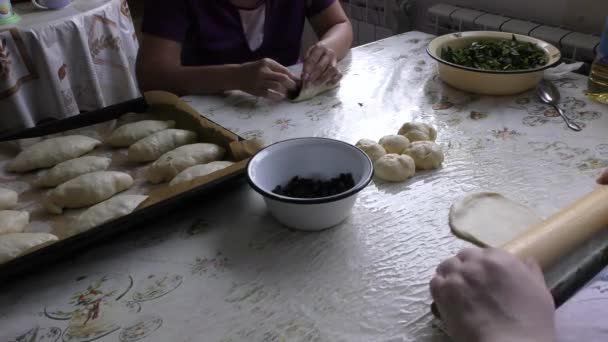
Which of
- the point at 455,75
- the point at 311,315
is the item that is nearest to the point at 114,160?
the point at 311,315

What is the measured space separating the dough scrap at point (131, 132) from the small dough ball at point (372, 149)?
1.61 ft

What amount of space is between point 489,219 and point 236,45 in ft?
3.47

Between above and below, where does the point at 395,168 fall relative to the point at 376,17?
above

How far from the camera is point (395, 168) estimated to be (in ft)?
2.83

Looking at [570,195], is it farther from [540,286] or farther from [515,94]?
[515,94]

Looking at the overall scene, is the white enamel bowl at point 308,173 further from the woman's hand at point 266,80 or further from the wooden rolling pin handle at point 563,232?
the woman's hand at point 266,80

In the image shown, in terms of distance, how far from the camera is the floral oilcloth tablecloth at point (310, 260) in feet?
2.00

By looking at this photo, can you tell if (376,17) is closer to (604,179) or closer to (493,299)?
(604,179)

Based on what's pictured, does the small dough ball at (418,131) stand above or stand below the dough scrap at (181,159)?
below

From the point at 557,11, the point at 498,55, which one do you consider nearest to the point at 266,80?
the point at 498,55

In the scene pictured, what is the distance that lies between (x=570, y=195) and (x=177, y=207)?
0.68m

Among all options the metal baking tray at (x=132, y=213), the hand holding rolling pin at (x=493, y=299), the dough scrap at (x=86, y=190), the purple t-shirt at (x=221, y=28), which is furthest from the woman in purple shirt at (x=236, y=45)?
the hand holding rolling pin at (x=493, y=299)

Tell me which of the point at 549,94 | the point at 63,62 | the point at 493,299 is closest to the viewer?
the point at 493,299

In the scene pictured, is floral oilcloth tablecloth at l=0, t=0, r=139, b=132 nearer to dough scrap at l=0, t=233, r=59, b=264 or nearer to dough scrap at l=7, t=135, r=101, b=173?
dough scrap at l=7, t=135, r=101, b=173
